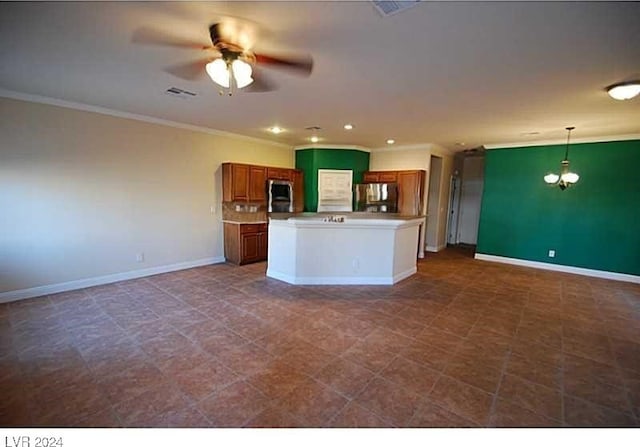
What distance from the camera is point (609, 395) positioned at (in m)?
2.11

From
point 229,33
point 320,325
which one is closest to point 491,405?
point 320,325

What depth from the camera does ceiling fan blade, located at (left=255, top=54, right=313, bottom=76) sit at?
93.0 inches

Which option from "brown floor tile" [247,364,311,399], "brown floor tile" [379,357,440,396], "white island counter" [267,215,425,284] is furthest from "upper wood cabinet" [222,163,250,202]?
"brown floor tile" [379,357,440,396]

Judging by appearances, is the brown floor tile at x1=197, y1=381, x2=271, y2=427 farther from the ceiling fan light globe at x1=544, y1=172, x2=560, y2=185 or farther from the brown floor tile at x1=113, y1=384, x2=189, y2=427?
the ceiling fan light globe at x1=544, y1=172, x2=560, y2=185

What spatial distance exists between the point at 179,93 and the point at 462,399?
4.04 m

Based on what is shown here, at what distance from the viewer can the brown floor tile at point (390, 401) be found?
1849 millimetres

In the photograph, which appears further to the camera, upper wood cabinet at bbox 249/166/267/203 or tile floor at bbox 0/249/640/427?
upper wood cabinet at bbox 249/166/267/203

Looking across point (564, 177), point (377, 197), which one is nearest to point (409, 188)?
point (377, 197)

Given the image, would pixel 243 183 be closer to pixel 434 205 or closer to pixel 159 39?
pixel 159 39

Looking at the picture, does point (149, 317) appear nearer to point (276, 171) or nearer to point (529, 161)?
point (276, 171)

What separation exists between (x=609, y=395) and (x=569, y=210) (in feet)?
14.7

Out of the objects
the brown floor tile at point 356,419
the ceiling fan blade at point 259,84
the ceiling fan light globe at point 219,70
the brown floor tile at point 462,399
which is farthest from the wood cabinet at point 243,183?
the brown floor tile at point 462,399

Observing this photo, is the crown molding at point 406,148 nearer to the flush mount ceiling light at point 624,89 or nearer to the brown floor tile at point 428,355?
the flush mount ceiling light at point 624,89

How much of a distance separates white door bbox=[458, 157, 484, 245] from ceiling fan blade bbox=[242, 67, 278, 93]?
23.1 feet
